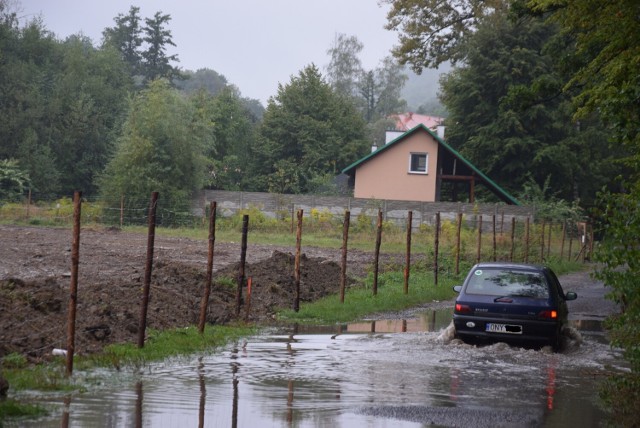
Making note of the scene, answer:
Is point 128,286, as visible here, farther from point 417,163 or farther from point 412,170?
point 417,163

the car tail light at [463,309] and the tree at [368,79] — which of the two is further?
the tree at [368,79]

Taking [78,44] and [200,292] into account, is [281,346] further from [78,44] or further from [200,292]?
[78,44]

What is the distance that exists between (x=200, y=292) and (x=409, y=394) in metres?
10.7

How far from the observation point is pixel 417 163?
6606 cm

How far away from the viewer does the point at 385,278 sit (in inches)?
1228

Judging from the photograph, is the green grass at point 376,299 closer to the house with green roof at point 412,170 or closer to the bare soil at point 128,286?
the bare soil at point 128,286

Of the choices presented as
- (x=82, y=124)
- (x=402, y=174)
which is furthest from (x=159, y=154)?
(x=82, y=124)

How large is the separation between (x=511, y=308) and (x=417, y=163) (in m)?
49.7

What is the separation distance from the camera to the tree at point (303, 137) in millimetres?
80250

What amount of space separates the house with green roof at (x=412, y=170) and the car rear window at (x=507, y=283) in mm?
47081

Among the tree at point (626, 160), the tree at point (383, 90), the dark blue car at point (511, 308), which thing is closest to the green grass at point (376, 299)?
the dark blue car at point (511, 308)

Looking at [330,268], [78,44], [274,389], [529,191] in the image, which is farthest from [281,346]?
[78,44]

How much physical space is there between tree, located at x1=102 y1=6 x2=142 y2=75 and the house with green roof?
50855 millimetres

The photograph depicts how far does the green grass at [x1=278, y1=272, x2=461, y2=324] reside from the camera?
2191 cm
